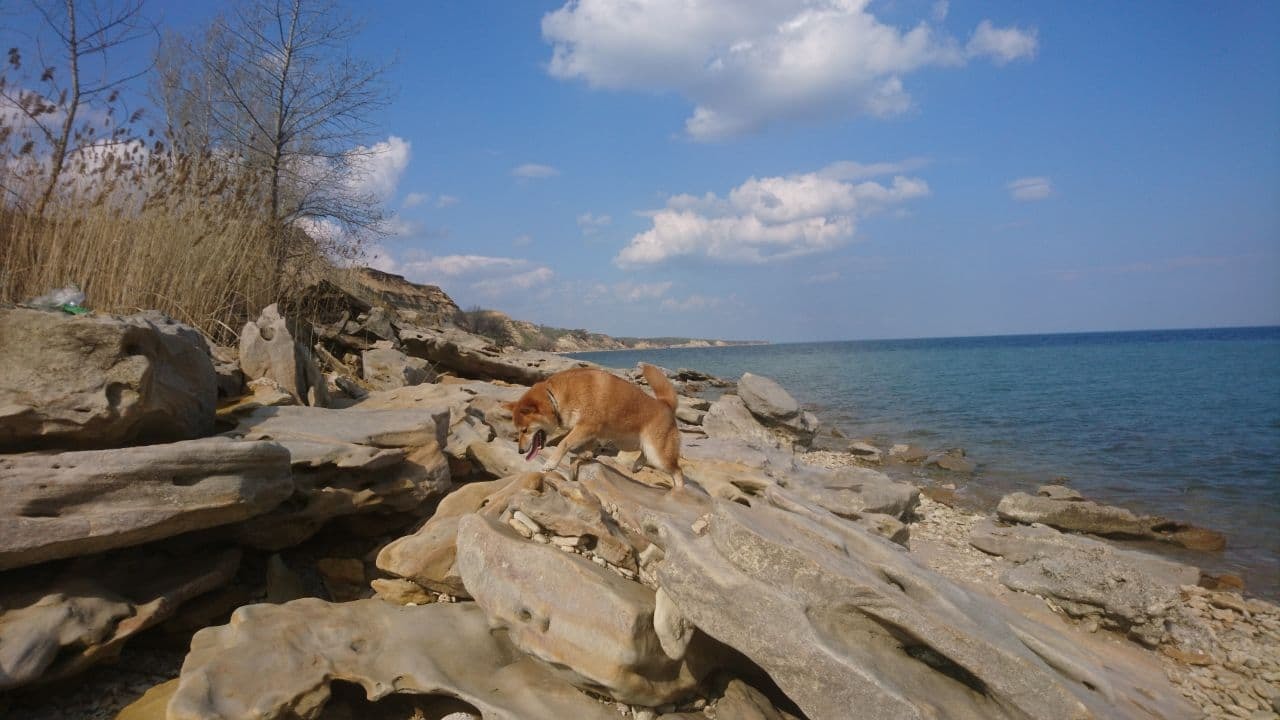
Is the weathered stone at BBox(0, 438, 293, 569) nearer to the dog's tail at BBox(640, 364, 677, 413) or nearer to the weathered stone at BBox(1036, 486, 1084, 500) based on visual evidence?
the dog's tail at BBox(640, 364, 677, 413)

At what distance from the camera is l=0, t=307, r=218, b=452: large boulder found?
443 centimetres

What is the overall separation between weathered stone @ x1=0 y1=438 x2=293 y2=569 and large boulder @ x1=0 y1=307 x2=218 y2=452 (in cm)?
39

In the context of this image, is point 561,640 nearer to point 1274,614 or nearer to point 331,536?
point 331,536

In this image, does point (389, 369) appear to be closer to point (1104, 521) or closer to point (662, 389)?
point (662, 389)

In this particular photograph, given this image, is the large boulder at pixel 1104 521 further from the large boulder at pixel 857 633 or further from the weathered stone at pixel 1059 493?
the large boulder at pixel 857 633

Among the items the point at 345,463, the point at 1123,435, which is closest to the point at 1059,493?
the point at 1123,435

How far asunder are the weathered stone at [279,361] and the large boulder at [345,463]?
1160mm

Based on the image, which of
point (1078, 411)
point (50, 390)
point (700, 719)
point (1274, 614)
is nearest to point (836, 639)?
point (700, 719)

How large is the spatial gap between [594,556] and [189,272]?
7.87 m

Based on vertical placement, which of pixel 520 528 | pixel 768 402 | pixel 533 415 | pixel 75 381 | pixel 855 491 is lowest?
pixel 855 491

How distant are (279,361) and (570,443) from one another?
169 inches

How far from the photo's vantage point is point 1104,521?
419 inches

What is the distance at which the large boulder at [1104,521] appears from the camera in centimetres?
1027

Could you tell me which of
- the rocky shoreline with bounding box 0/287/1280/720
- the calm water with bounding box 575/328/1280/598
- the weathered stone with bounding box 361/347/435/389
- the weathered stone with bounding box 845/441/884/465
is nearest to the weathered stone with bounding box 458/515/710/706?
the rocky shoreline with bounding box 0/287/1280/720
